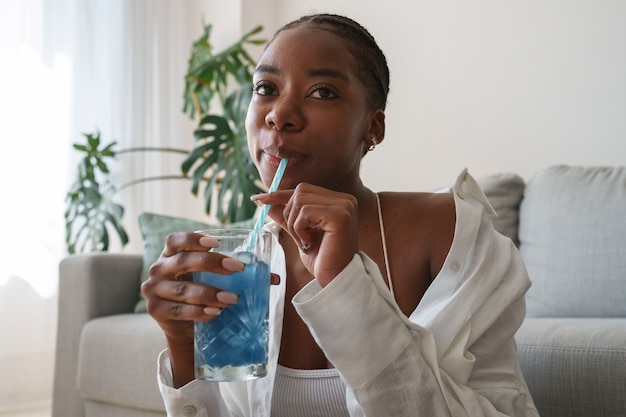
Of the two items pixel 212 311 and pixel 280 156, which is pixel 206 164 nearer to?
pixel 280 156

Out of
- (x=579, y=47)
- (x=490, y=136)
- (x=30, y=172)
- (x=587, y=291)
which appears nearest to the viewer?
(x=587, y=291)

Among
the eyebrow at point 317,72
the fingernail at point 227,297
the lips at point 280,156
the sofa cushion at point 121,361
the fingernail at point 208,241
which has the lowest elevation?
the sofa cushion at point 121,361

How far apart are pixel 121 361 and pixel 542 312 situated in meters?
1.30

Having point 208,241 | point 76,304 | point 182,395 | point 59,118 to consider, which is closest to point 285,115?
point 208,241

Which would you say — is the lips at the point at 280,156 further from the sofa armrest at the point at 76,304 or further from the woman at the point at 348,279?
the sofa armrest at the point at 76,304

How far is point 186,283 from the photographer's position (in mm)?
797

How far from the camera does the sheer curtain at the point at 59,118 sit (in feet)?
11.8

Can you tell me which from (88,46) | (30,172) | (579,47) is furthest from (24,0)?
(579,47)

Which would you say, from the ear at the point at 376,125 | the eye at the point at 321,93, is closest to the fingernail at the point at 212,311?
the eye at the point at 321,93

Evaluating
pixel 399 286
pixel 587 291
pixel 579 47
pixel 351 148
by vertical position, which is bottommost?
pixel 587 291

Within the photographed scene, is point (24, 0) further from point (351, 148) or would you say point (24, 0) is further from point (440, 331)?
point (440, 331)

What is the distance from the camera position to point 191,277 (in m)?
0.84

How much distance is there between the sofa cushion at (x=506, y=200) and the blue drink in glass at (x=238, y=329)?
1631 millimetres

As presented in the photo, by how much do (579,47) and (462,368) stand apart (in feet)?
6.61
